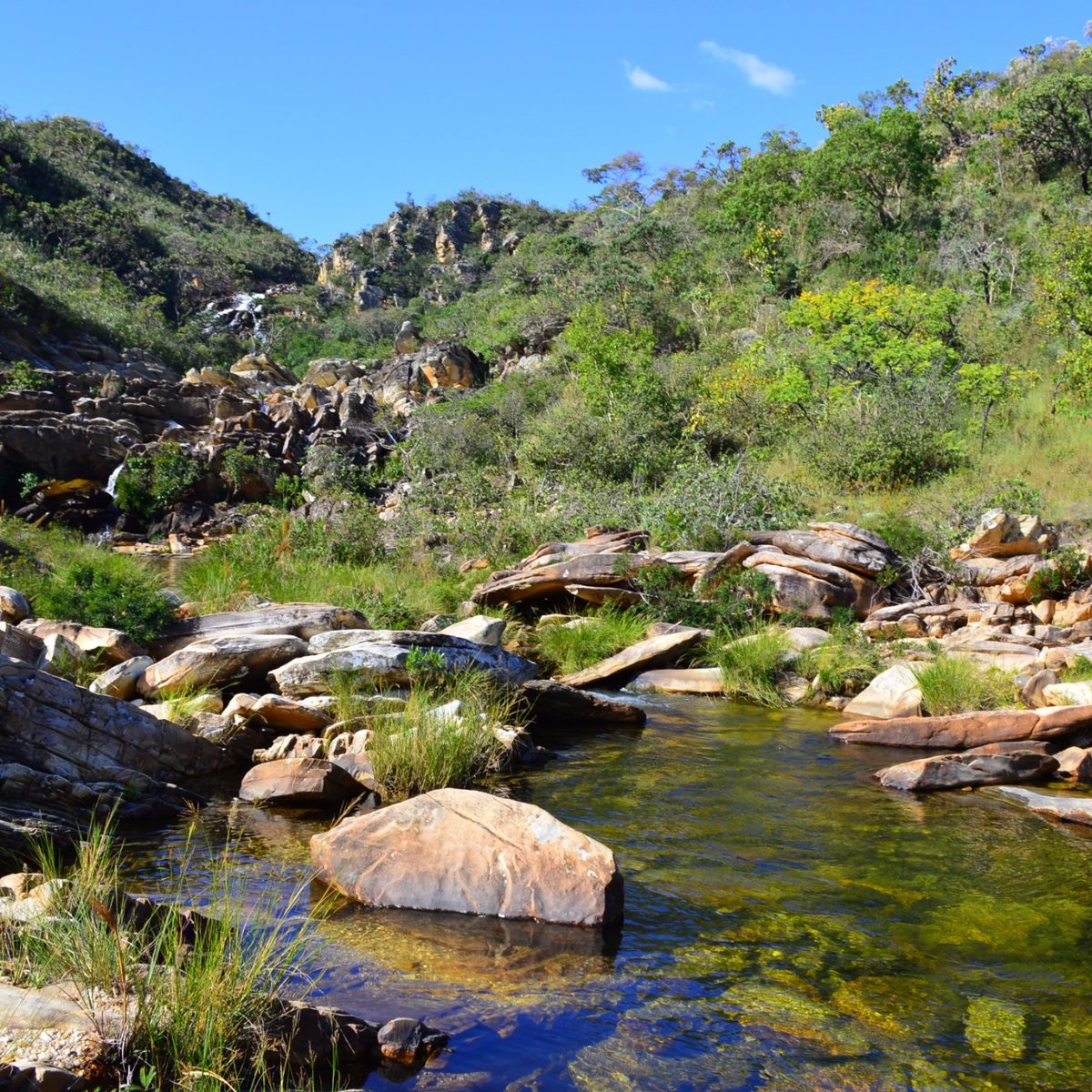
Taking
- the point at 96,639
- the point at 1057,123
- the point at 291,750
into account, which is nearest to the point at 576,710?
the point at 291,750

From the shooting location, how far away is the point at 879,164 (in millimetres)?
29734

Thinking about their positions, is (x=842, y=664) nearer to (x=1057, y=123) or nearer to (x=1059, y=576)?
(x=1059, y=576)

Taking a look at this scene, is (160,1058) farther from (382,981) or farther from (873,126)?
(873,126)

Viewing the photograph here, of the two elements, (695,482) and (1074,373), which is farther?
(1074,373)

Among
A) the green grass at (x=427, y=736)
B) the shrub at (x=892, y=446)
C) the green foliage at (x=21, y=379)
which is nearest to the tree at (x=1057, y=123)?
the shrub at (x=892, y=446)

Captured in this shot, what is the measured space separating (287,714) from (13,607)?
303cm

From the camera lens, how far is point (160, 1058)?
272cm

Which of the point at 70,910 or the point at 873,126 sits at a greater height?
the point at 873,126

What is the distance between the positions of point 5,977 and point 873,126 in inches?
1270

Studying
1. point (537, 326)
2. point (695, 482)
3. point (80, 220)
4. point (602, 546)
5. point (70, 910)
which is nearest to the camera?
point (70, 910)

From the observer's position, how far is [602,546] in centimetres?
1349

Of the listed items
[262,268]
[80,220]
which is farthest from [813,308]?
[262,268]

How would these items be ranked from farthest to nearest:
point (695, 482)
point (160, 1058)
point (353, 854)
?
point (695, 482) → point (353, 854) → point (160, 1058)

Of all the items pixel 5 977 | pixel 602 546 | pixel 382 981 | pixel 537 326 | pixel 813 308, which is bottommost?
pixel 382 981
